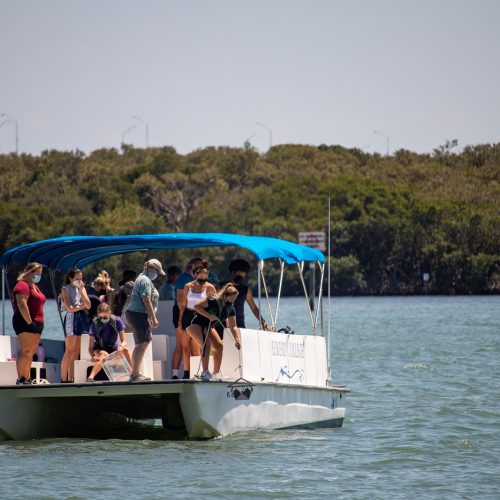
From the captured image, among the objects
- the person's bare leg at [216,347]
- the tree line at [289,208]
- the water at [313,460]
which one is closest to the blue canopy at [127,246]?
the person's bare leg at [216,347]

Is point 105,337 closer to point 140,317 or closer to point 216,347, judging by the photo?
point 140,317

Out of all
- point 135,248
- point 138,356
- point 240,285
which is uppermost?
point 135,248

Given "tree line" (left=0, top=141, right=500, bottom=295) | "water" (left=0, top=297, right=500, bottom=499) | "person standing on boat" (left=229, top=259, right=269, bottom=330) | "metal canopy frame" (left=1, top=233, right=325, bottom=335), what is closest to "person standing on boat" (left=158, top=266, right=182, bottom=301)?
"metal canopy frame" (left=1, top=233, right=325, bottom=335)

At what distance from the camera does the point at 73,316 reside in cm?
1794

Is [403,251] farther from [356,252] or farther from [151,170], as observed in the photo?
[151,170]

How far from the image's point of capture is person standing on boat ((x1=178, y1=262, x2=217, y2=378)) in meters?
17.3

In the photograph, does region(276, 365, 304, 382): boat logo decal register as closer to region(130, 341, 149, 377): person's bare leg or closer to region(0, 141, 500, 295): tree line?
region(130, 341, 149, 377): person's bare leg

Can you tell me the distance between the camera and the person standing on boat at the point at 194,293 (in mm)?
17312

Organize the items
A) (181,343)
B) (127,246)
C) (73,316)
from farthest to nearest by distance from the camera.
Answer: (127,246)
(73,316)
(181,343)

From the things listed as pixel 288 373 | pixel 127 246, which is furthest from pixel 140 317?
pixel 127 246

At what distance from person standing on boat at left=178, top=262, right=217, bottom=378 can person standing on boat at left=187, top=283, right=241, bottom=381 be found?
0.15 meters

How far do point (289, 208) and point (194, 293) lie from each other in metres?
101

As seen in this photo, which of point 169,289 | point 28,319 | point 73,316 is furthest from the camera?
point 169,289

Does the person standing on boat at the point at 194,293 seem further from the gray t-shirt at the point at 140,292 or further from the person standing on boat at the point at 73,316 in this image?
the person standing on boat at the point at 73,316
